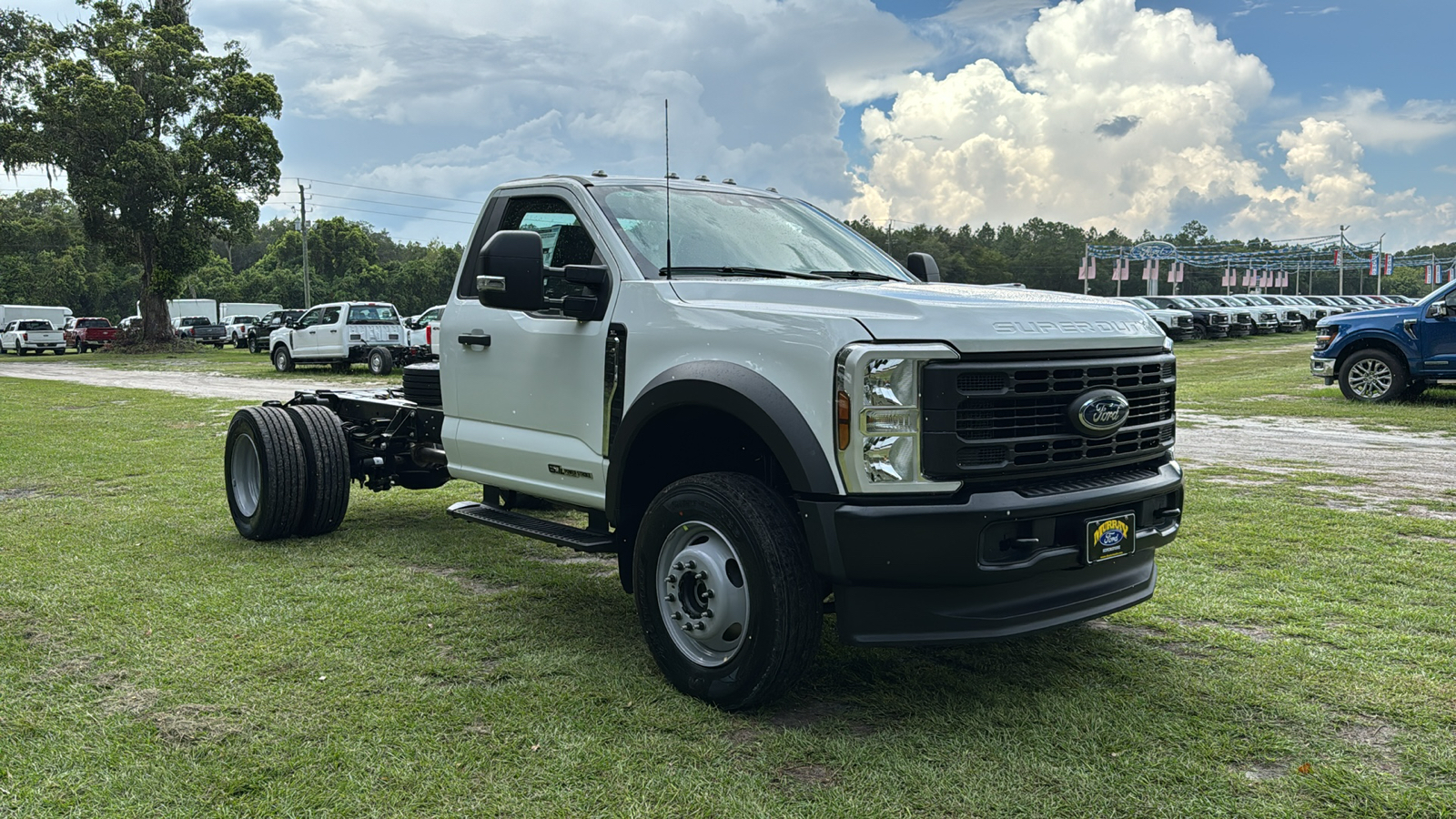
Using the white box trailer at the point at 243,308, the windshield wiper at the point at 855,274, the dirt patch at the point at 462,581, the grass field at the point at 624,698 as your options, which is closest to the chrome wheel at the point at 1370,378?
the grass field at the point at 624,698

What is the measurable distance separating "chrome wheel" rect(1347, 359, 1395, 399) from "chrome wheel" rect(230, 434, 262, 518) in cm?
1468

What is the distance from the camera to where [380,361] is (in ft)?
85.7

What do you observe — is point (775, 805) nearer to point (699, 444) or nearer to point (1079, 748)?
point (1079, 748)

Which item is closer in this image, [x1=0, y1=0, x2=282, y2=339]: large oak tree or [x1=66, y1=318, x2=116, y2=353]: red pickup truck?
[x1=0, y1=0, x2=282, y2=339]: large oak tree

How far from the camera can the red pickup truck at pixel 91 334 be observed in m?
47.0

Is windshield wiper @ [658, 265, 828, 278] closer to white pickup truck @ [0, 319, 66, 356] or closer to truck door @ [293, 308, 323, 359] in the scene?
truck door @ [293, 308, 323, 359]

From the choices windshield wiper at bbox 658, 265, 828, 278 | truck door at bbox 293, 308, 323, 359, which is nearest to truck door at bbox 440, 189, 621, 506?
windshield wiper at bbox 658, 265, 828, 278

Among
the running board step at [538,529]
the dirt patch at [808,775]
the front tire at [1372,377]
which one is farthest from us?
the front tire at [1372,377]

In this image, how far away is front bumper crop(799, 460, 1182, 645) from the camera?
3588 mm

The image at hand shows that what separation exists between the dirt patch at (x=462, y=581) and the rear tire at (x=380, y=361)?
20.6 m

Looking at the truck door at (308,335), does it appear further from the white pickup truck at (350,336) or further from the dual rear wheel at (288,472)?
the dual rear wheel at (288,472)

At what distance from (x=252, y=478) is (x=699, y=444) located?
3981 millimetres

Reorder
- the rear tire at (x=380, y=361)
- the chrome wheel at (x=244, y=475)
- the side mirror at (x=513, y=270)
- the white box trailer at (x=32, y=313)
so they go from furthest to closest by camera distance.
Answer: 1. the white box trailer at (x=32, y=313)
2. the rear tire at (x=380, y=361)
3. the chrome wheel at (x=244, y=475)
4. the side mirror at (x=513, y=270)

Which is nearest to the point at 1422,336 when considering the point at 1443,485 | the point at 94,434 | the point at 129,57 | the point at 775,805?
the point at 1443,485
